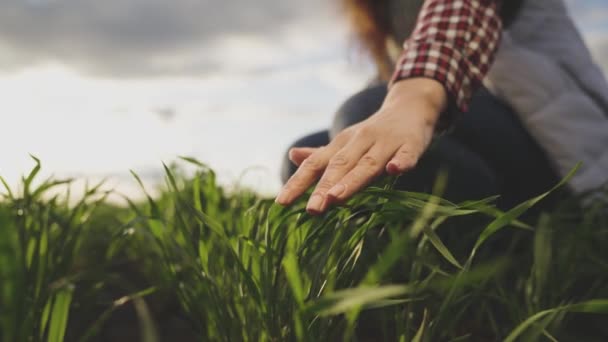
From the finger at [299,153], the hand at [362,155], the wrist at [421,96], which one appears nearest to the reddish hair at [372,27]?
the wrist at [421,96]

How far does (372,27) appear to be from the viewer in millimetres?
2238

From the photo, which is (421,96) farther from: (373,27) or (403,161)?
(373,27)

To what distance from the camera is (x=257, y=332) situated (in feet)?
2.56

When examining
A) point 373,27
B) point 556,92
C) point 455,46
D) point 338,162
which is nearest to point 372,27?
point 373,27

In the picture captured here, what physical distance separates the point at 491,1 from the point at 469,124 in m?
0.35

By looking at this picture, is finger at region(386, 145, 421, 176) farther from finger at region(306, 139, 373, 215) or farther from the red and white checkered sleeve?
the red and white checkered sleeve

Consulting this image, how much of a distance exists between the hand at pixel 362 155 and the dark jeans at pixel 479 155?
1.58 ft

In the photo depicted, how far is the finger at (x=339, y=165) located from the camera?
2.35ft

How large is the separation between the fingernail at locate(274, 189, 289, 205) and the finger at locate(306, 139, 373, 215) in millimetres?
43

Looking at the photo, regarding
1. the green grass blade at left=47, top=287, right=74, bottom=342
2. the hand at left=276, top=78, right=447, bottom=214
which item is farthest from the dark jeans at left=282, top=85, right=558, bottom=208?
the green grass blade at left=47, top=287, right=74, bottom=342

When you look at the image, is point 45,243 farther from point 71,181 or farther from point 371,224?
point 371,224

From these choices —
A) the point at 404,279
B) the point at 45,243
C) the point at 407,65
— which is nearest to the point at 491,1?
the point at 407,65

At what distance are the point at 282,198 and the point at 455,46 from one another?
741 mm

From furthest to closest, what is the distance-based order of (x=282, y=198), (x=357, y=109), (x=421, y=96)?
(x=357, y=109) < (x=421, y=96) < (x=282, y=198)
